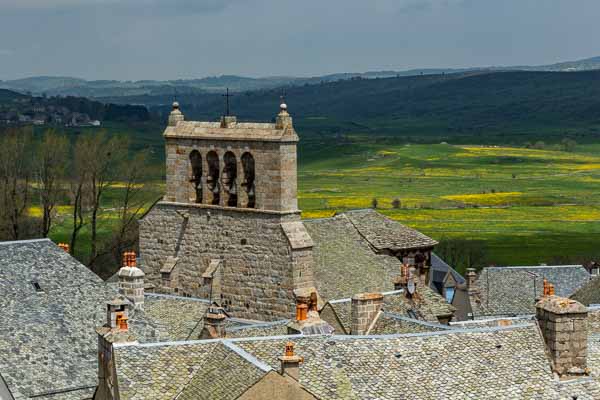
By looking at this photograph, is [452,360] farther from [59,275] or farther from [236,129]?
[236,129]

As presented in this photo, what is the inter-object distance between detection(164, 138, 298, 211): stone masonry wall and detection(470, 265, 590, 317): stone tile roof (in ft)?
85.6

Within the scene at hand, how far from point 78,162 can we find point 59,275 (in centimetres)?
4073

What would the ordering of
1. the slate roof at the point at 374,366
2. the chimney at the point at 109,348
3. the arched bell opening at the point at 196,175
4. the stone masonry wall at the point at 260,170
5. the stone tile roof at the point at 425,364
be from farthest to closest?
the arched bell opening at the point at 196,175 → the stone masonry wall at the point at 260,170 → the chimney at the point at 109,348 → the stone tile roof at the point at 425,364 → the slate roof at the point at 374,366

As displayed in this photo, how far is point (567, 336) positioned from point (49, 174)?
172 ft

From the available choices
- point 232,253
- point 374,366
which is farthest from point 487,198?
point 374,366

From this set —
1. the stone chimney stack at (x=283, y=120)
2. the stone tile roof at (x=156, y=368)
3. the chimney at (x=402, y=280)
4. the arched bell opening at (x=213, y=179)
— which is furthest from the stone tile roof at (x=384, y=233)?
the stone tile roof at (x=156, y=368)

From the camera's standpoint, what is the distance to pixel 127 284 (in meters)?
40.4

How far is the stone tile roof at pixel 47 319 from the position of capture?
34.5m

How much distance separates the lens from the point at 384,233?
57594 mm

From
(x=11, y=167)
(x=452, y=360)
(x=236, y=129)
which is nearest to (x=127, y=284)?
(x=236, y=129)

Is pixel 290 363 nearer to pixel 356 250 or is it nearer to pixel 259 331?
pixel 259 331

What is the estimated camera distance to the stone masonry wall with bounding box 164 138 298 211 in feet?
154

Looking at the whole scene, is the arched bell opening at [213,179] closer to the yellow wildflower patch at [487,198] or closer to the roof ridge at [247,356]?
the roof ridge at [247,356]

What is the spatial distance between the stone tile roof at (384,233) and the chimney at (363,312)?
18.8 metres
